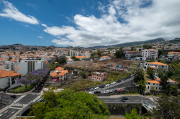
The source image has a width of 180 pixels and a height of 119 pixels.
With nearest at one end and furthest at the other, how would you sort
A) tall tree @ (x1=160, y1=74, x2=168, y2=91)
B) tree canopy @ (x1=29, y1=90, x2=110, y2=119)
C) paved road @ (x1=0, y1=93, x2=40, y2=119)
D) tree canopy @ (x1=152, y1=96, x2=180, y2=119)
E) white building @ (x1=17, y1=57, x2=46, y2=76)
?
tree canopy @ (x1=29, y1=90, x2=110, y2=119)
tree canopy @ (x1=152, y1=96, x2=180, y2=119)
paved road @ (x1=0, y1=93, x2=40, y2=119)
tall tree @ (x1=160, y1=74, x2=168, y2=91)
white building @ (x1=17, y1=57, x2=46, y2=76)

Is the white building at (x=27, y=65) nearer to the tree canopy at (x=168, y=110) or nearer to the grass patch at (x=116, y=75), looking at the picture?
the grass patch at (x=116, y=75)

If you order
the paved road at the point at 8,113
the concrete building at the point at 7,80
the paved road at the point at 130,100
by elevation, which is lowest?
the paved road at the point at 8,113

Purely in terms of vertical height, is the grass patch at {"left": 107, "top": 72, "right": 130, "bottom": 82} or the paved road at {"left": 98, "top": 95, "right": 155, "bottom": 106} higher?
the grass patch at {"left": 107, "top": 72, "right": 130, "bottom": 82}

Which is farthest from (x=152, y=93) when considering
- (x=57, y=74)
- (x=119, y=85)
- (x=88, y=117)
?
(x=57, y=74)

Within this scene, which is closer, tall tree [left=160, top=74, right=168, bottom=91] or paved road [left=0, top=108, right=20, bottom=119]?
paved road [left=0, top=108, right=20, bottom=119]

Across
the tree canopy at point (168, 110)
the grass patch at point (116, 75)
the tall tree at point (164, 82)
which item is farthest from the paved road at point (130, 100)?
the grass patch at point (116, 75)

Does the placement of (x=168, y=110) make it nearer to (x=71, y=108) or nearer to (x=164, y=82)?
A: (x=71, y=108)

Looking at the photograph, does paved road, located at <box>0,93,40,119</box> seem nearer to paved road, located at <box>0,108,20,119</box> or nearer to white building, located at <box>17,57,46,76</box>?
paved road, located at <box>0,108,20,119</box>

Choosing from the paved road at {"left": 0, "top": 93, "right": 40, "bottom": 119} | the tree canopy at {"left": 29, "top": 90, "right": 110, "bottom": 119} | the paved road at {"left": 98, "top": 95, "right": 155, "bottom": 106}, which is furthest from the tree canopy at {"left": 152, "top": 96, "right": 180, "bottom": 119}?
the paved road at {"left": 0, "top": 93, "right": 40, "bottom": 119}
